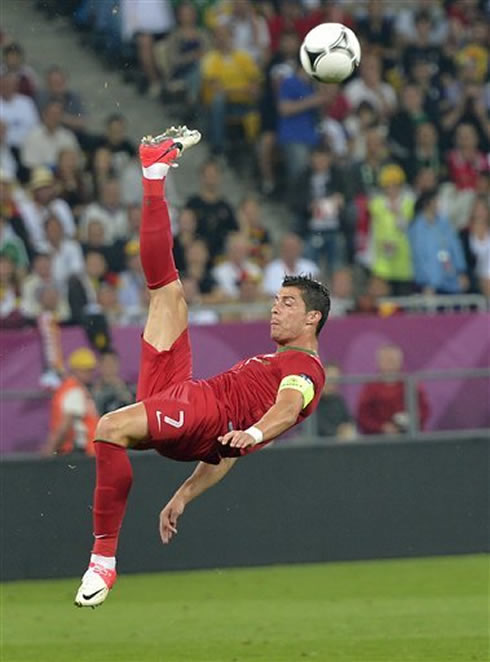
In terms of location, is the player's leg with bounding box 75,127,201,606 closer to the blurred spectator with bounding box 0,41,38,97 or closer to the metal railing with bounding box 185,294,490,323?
the metal railing with bounding box 185,294,490,323

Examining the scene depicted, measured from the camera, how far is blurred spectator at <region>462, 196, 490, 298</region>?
1891 centimetres

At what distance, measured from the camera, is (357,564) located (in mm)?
15680

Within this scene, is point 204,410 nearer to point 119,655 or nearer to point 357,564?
point 119,655

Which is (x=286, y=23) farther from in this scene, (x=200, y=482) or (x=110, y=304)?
(x=200, y=482)

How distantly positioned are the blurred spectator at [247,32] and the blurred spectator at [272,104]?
7.7 inches

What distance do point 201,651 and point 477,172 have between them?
1006 cm

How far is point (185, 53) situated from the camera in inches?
778

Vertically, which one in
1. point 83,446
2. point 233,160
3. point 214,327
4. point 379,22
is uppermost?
point 379,22

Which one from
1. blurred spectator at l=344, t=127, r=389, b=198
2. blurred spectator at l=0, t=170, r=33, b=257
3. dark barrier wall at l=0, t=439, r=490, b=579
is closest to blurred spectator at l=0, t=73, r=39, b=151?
blurred spectator at l=0, t=170, r=33, b=257

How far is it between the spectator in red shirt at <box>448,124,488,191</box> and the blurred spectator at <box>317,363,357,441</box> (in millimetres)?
4945

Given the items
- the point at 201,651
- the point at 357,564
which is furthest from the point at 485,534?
the point at 201,651

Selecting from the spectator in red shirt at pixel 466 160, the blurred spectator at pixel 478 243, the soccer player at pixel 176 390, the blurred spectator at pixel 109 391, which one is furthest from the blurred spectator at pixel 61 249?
the soccer player at pixel 176 390

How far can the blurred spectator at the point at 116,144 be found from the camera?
18422 millimetres

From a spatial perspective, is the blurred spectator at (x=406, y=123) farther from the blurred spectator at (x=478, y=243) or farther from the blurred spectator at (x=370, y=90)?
the blurred spectator at (x=478, y=243)
